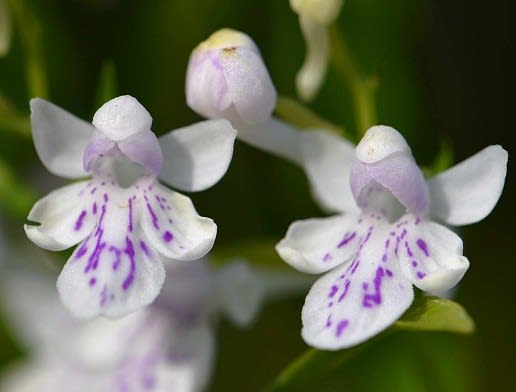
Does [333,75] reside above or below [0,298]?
above

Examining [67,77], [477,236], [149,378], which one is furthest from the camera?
[67,77]

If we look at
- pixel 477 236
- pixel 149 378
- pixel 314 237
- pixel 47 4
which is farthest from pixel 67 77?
pixel 314 237

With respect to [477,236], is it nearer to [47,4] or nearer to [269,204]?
[269,204]

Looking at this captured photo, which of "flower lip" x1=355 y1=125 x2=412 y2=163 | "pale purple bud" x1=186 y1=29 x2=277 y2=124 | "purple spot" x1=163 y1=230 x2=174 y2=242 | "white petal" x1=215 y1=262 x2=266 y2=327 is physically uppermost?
"pale purple bud" x1=186 y1=29 x2=277 y2=124

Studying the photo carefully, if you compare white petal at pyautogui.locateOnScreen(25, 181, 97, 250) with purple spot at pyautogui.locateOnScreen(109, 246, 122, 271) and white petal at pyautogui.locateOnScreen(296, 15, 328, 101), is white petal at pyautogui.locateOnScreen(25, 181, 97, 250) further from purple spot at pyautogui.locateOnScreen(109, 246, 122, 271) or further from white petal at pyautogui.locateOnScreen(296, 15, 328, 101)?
white petal at pyautogui.locateOnScreen(296, 15, 328, 101)

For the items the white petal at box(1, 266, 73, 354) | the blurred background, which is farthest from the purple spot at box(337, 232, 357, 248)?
the white petal at box(1, 266, 73, 354)

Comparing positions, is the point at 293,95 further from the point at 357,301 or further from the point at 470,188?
the point at 357,301
